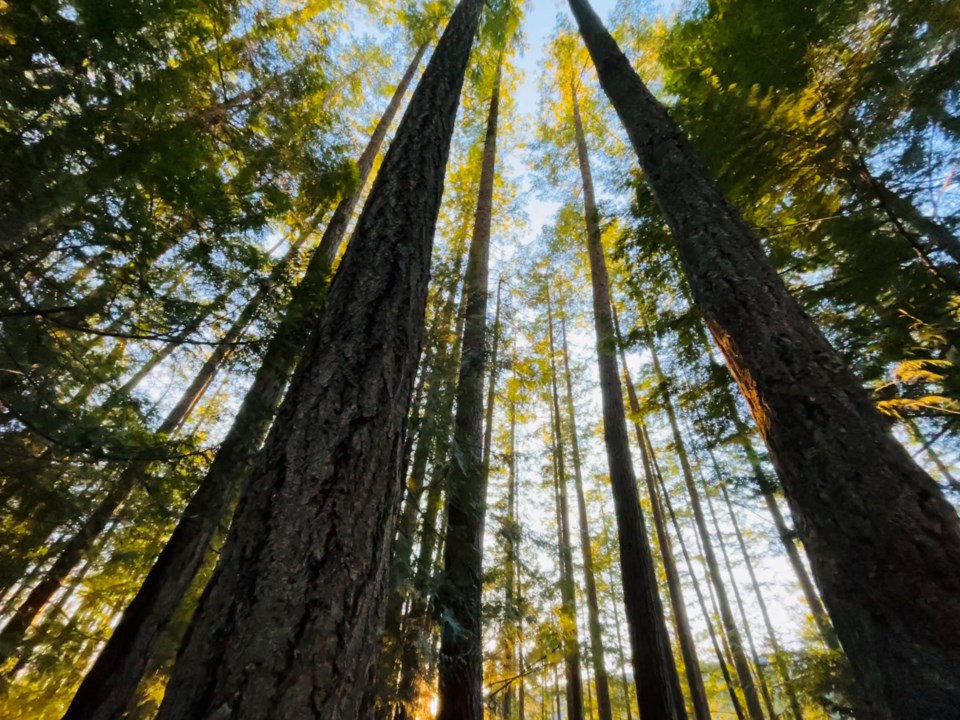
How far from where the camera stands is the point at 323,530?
137cm

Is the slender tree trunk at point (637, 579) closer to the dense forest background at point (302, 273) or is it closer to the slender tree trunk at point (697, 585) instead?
the dense forest background at point (302, 273)

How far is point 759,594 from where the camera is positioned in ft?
62.6

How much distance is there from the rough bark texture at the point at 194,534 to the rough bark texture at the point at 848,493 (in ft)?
11.4

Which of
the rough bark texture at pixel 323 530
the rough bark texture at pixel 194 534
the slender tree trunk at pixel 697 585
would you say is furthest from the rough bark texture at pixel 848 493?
the slender tree trunk at pixel 697 585

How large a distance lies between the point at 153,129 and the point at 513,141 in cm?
1373

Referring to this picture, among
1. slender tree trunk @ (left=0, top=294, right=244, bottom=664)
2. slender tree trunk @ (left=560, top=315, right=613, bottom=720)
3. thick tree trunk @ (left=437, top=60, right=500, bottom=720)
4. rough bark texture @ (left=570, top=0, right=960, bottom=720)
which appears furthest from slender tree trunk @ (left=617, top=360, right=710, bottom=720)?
slender tree trunk @ (left=0, top=294, right=244, bottom=664)

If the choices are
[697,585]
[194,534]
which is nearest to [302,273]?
[194,534]

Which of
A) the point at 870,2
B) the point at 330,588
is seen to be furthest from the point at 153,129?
the point at 870,2

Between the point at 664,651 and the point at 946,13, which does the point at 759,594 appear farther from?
the point at 946,13

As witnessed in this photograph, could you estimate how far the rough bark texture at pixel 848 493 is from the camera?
134 cm

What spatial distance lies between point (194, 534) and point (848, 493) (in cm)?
513

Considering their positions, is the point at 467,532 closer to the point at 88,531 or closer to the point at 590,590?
the point at 88,531

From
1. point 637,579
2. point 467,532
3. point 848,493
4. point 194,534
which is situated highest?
point 467,532

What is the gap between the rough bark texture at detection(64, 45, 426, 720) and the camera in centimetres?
365
